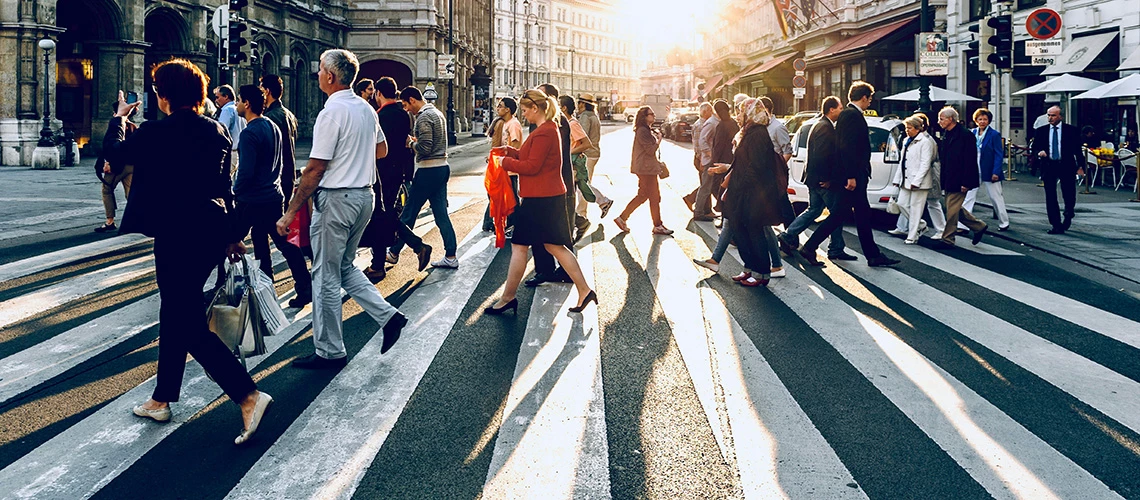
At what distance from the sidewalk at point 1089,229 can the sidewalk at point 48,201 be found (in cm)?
1076

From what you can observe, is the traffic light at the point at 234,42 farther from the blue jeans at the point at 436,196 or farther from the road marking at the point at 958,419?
the road marking at the point at 958,419

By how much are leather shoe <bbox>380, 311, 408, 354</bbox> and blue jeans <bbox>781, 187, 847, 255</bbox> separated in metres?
5.22

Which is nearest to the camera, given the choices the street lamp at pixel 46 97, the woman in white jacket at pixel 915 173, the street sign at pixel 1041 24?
the woman in white jacket at pixel 915 173

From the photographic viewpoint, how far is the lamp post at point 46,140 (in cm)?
2097

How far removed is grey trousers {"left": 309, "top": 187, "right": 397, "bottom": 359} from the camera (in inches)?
216

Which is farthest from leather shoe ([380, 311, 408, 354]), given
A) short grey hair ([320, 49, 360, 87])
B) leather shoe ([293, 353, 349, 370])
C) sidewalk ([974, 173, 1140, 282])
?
sidewalk ([974, 173, 1140, 282])

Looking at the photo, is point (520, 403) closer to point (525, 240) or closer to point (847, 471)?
point (847, 471)

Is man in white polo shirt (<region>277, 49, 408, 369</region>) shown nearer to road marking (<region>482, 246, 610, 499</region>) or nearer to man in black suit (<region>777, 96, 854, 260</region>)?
road marking (<region>482, 246, 610, 499</region>)

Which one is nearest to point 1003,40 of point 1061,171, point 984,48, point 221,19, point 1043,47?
point 984,48

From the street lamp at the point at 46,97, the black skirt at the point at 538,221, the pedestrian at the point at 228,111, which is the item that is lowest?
the black skirt at the point at 538,221

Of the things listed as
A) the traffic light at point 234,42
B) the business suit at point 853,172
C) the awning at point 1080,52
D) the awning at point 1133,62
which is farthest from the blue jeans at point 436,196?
the awning at point 1080,52

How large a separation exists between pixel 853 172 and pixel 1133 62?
1230 cm

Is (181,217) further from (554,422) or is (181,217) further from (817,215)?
(817,215)

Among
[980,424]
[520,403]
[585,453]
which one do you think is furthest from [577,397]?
[980,424]
